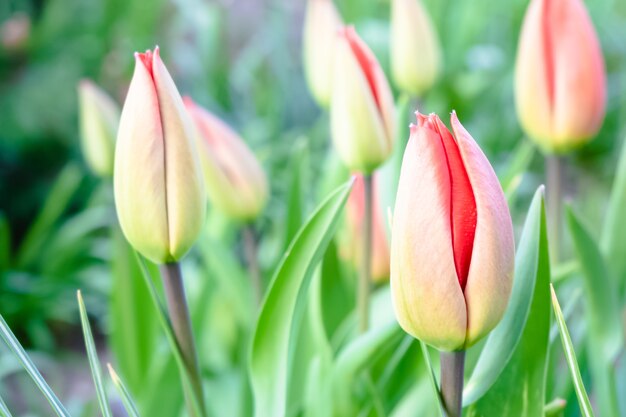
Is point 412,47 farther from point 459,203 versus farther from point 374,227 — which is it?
point 459,203

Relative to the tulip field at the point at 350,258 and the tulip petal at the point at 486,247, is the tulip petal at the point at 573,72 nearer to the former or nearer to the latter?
the tulip field at the point at 350,258

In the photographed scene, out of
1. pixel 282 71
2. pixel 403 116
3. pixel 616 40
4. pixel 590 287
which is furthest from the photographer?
pixel 616 40

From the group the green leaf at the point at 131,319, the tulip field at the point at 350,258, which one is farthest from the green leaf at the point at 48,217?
the green leaf at the point at 131,319

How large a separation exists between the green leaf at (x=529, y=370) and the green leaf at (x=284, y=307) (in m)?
0.10

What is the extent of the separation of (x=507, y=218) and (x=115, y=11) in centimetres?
159

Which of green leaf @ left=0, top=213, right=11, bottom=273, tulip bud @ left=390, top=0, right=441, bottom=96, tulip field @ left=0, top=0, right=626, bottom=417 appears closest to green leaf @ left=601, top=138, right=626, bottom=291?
tulip field @ left=0, top=0, right=626, bottom=417

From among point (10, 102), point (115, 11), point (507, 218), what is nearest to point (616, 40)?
point (115, 11)

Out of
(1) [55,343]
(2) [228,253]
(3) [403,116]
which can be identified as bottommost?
(1) [55,343]

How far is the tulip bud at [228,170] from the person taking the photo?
0.58 meters

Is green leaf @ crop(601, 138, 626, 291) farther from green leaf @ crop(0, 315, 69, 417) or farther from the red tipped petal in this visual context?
green leaf @ crop(0, 315, 69, 417)

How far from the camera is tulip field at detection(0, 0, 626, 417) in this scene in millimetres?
344

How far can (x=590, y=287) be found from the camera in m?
0.57

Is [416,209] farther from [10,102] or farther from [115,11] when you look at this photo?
[115,11]

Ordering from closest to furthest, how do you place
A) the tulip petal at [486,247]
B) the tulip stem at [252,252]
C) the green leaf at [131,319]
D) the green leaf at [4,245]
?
1. the tulip petal at [486,247]
2. the tulip stem at [252,252]
3. the green leaf at [131,319]
4. the green leaf at [4,245]
